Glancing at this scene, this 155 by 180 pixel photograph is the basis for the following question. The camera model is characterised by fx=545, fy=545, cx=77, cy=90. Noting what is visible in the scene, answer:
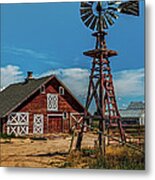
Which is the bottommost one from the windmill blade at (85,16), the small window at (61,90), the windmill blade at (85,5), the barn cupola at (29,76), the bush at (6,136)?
the bush at (6,136)

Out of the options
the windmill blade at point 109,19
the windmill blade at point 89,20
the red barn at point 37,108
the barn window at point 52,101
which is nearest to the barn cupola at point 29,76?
the red barn at point 37,108

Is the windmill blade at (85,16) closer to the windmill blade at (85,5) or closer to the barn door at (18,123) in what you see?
the windmill blade at (85,5)

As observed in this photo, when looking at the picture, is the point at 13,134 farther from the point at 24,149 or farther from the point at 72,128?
the point at 72,128

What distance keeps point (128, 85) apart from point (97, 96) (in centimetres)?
18

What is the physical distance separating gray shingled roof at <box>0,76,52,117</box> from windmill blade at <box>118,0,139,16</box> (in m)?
0.53

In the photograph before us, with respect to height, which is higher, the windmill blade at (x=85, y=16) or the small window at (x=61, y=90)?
the windmill blade at (x=85, y=16)

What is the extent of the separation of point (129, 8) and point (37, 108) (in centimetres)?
73

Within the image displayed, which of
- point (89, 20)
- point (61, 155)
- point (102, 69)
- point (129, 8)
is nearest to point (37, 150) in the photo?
point (61, 155)

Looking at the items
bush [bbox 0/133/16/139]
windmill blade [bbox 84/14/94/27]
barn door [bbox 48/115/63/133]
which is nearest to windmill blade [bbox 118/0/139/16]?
windmill blade [bbox 84/14/94/27]

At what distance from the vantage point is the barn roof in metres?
2.94

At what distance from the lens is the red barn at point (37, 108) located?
2930 millimetres

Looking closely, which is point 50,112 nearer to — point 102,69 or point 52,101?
point 52,101

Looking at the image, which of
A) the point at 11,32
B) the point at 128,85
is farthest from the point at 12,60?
the point at 128,85

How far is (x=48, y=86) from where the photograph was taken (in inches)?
116
